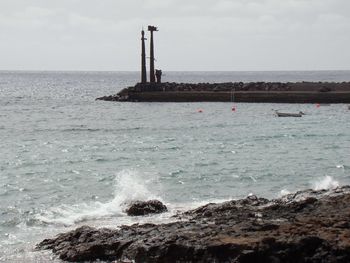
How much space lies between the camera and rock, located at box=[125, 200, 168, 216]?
1838 cm

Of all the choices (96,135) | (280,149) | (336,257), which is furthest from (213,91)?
(336,257)

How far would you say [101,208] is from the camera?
64.9ft

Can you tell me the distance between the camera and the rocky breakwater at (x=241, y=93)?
6619cm

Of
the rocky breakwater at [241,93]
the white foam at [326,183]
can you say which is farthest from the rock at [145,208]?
the rocky breakwater at [241,93]

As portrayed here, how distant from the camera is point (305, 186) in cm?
2350

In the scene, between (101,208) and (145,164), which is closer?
(101,208)

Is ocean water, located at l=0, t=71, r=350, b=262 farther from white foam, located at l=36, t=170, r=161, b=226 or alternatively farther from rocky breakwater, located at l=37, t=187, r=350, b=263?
rocky breakwater, located at l=37, t=187, r=350, b=263

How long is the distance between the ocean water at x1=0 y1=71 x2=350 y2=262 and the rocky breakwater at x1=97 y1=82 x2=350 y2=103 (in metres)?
11.8

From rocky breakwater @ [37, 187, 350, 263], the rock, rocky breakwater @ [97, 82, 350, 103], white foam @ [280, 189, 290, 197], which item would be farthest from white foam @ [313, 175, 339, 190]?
rocky breakwater @ [97, 82, 350, 103]

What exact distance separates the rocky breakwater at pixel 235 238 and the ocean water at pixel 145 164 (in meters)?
1.12

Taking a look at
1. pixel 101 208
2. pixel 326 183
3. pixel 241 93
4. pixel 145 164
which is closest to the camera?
pixel 101 208

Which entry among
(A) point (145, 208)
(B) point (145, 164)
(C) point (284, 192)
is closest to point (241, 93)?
(B) point (145, 164)

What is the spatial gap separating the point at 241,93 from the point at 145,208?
52146 mm

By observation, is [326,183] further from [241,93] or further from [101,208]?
[241,93]
